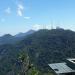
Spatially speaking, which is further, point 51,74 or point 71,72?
point 51,74

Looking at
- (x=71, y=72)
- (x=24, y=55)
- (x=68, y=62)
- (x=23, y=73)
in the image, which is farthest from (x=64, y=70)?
(x=23, y=73)

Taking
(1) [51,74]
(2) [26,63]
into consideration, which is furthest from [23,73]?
(1) [51,74]

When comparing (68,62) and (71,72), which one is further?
(68,62)

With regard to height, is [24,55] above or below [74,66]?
above

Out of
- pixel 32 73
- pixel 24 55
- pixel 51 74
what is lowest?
pixel 51 74

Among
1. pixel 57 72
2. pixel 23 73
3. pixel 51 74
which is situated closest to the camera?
pixel 23 73

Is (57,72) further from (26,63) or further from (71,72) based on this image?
(26,63)

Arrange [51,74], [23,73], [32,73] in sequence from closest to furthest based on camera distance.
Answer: [23,73], [32,73], [51,74]

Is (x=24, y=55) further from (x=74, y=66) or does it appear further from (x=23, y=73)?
(x=74, y=66)

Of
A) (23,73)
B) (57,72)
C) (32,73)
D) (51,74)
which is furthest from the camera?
(51,74)
